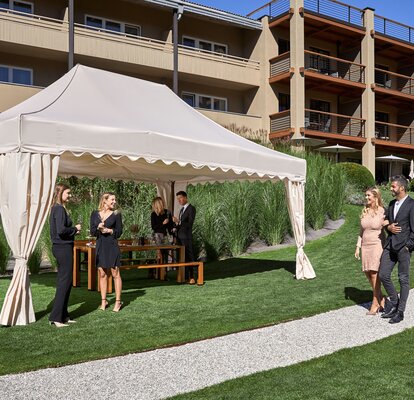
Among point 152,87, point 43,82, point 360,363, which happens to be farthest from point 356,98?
point 360,363

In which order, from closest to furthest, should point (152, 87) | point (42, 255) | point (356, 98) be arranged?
point (152, 87), point (42, 255), point (356, 98)

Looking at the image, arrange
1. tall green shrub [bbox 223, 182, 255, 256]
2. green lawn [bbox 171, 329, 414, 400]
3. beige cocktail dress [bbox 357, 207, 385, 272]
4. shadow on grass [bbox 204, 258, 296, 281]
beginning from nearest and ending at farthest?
green lawn [bbox 171, 329, 414, 400], beige cocktail dress [bbox 357, 207, 385, 272], shadow on grass [bbox 204, 258, 296, 281], tall green shrub [bbox 223, 182, 255, 256]

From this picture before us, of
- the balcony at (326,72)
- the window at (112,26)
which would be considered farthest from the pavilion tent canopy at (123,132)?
the balcony at (326,72)

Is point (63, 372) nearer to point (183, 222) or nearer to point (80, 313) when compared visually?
point (80, 313)

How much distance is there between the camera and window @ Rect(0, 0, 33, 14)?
22.8m

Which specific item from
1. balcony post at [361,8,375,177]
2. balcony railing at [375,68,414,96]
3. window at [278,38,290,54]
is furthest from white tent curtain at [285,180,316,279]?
balcony railing at [375,68,414,96]

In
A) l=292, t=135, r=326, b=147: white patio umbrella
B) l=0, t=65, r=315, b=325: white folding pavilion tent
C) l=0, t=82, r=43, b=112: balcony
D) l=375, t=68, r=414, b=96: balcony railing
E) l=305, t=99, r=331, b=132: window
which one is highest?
l=375, t=68, r=414, b=96: balcony railing

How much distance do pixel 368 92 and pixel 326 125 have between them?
3126 millimetres

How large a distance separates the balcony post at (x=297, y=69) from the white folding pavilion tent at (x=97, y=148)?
16.1 m

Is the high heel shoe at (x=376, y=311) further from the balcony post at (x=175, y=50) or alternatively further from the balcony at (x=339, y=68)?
the balcony at (x=339, y=68)

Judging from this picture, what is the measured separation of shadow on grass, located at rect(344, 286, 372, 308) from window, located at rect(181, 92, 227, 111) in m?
19.8

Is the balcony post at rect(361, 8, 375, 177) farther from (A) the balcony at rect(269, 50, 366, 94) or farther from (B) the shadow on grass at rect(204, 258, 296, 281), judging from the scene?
(B) the shadow on grass at rect(204, 258, 296, 281)

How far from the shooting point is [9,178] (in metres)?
6.96

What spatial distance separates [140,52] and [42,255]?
45.5ft
